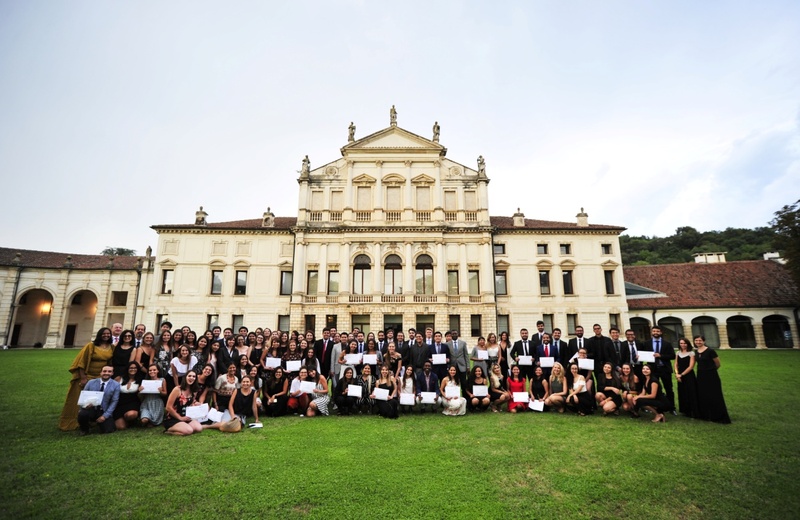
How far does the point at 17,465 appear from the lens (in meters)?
5.48

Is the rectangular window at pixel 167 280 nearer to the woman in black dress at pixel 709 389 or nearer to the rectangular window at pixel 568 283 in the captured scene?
the rectangular window at pixel 568 283

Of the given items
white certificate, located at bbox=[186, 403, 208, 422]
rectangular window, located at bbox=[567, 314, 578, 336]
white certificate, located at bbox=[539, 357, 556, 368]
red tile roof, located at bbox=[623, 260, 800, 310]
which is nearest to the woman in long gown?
white certificate, located at bbox=[186, 403, 208, 422]

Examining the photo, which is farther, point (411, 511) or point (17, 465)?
point (17, 465)

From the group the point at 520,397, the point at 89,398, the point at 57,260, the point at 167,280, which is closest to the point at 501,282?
the point at 520,397

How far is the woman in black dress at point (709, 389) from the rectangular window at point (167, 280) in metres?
32.5

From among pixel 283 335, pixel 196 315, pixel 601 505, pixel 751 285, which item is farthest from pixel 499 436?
pixel 751 285

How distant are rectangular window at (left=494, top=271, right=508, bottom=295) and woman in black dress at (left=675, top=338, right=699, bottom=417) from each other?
20.5 meters

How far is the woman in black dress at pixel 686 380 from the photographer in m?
8.67

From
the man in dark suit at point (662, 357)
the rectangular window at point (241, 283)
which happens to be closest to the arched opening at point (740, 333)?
the man in dark suit at point (662, 357)

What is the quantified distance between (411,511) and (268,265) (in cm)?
2772

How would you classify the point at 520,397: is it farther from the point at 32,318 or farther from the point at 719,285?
the point at 32,318

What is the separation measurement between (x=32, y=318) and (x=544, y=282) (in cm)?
4840

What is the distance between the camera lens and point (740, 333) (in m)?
31.0

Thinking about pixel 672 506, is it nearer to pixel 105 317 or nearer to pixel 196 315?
pixel 196 315
